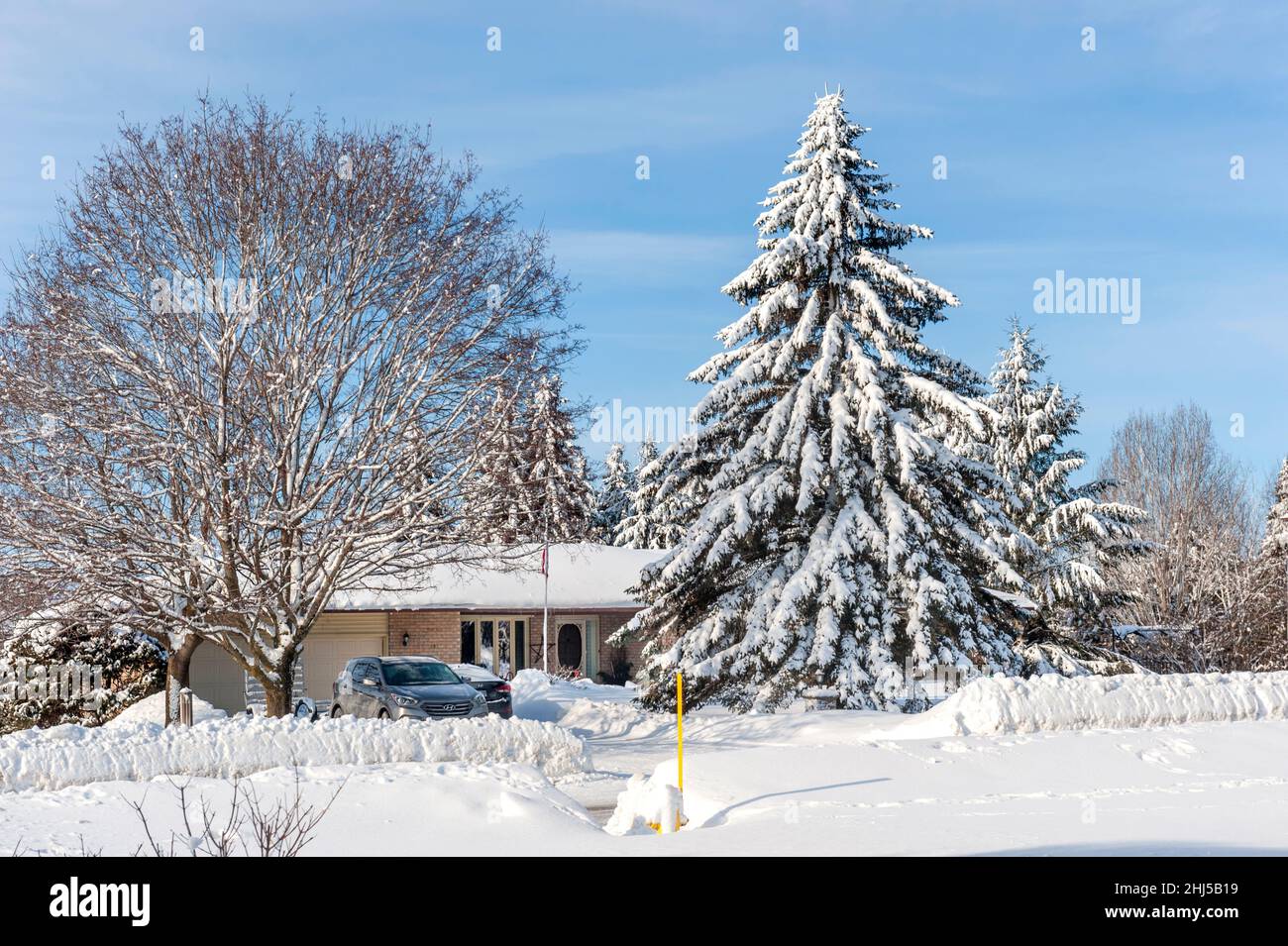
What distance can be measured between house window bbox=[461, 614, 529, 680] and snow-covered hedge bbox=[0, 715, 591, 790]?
74.2 ft

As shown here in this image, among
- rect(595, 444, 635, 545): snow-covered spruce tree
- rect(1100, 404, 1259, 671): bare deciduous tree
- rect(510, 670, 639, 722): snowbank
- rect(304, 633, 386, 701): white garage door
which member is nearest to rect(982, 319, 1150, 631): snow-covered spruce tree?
rect(1100, 404, 1259, 671): bare deciduous tree

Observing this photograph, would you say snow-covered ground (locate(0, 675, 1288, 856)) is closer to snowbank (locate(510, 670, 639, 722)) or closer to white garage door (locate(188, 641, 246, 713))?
snowbank (locate(510, 670, 639, 722))

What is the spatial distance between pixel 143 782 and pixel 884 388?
1581cm

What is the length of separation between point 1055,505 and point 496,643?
1826cm

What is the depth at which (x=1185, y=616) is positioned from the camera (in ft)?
98.6

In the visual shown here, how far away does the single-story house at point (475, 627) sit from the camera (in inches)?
1406

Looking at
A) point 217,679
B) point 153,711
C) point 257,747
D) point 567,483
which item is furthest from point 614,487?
point 257,747

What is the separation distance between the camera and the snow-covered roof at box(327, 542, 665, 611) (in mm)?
35906

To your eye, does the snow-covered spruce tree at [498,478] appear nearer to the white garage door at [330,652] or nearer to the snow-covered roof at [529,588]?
the snow-covered roof at [529,588]

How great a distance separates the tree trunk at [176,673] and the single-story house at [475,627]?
8.62m

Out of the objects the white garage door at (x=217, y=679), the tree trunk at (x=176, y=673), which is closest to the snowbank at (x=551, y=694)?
the tree trunk at (x=176, y=673)

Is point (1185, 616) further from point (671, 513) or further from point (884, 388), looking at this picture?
point (671, 513)

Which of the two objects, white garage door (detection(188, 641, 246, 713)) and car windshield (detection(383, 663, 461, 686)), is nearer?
car windshield (detection(383, 663, 461, 686))
